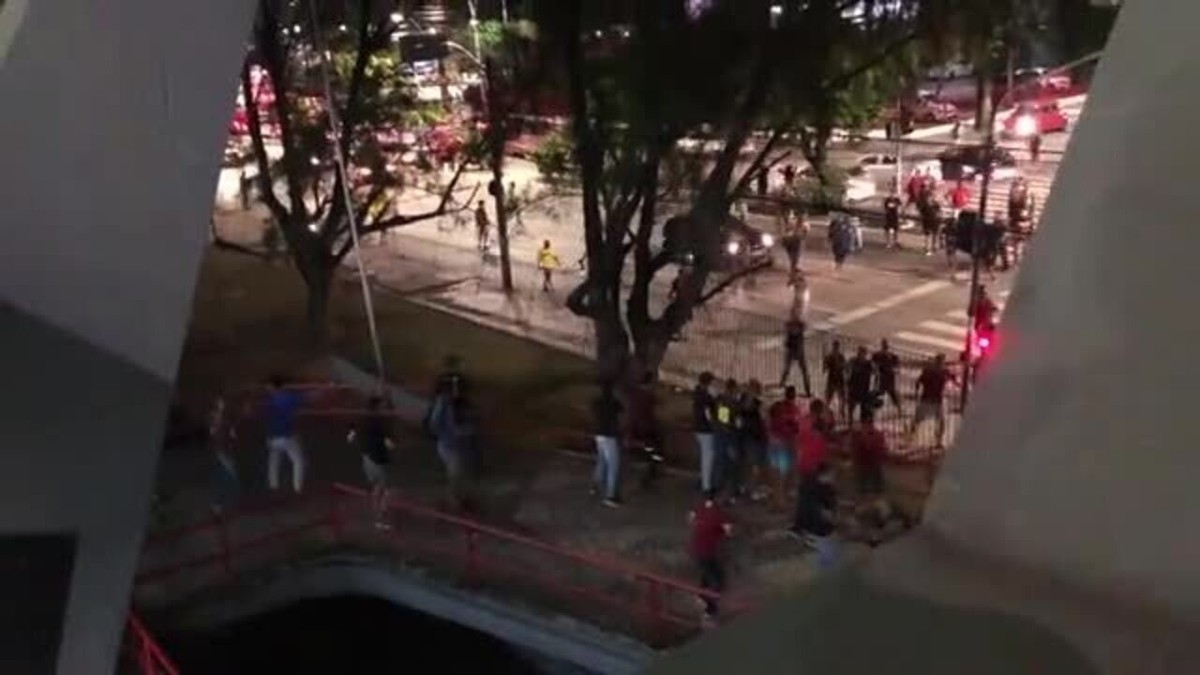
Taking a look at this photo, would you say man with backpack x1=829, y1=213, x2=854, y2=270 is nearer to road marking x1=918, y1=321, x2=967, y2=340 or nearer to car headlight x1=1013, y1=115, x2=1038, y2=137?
road marking x1=918, y1=321, x2=967, y2=340

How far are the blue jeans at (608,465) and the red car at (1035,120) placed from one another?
7.38m

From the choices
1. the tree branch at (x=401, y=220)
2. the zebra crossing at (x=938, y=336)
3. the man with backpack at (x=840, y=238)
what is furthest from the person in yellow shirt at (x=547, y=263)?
the zebra crossing at (x=938, y=336)

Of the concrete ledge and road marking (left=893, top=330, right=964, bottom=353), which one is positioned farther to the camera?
road marking (left=893, top=330, right=964, bottom=353)

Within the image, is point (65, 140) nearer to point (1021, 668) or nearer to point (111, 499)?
point (111, 499)

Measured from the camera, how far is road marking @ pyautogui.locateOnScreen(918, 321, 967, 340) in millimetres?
19297

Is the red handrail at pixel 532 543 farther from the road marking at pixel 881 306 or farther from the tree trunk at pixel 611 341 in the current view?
the road marking at pixel 881 306

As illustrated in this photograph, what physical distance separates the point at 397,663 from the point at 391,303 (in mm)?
9510

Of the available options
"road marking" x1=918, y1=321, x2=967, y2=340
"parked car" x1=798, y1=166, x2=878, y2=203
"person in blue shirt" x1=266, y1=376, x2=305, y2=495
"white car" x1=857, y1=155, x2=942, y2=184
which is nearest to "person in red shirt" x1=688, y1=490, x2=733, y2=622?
"person in blue shirt" x1=266, y1=376, x2=305, y2=495

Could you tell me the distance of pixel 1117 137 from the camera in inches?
151

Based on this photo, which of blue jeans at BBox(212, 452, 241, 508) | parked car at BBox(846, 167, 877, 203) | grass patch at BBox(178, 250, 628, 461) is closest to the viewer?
blue jeans at BBox(212, 452, 241, 508)

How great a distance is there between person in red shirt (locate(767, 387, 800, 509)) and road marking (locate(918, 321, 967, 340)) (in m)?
7.64

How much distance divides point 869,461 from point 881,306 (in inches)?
342

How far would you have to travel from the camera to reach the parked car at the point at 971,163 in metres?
20.5

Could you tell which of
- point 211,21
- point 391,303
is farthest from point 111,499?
point 391,303
